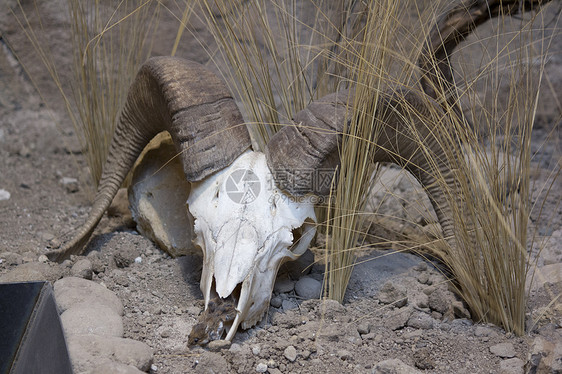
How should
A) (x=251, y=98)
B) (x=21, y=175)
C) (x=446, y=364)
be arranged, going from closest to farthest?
(x=446, y=364), (x=251, y=98), (x=21, y=175)

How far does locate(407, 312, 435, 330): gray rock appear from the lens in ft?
9.54

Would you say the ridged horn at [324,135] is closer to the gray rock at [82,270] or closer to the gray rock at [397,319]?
the gray rock at [397,319]

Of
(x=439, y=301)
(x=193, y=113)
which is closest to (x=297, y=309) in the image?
(x=439, y=301)

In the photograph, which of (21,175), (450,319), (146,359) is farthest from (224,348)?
(21,175)

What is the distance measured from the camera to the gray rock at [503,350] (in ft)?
8.59

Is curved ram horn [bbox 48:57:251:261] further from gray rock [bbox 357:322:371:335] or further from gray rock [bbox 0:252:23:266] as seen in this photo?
gray rock [bbox 357:322:371:335]

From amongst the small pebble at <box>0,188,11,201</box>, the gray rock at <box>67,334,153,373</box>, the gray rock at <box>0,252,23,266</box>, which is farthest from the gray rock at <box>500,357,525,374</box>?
the small pebble at <box>0,188,11,201</box>

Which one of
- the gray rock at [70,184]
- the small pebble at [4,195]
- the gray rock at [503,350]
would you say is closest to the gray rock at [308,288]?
the gray rock at [503,350]

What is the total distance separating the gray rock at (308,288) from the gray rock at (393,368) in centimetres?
68

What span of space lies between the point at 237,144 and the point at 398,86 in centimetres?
86

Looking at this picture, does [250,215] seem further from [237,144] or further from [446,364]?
[446,364]

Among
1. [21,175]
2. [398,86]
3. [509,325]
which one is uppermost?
[398,86]

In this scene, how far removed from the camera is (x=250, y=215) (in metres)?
2.86

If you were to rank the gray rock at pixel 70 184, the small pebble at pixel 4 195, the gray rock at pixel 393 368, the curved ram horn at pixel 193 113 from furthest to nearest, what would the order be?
the gray rock at pixel 70 184 < the small pebble at pixel 4 195 < the curved ram horn at pixel 193 113 < the gray rock at pixel 393 368
